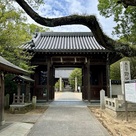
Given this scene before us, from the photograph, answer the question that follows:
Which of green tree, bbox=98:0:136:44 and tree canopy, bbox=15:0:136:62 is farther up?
green tree, bbox=98:0:136:44

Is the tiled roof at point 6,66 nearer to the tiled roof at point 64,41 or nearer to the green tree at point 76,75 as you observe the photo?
the tiled roof at point 64,41

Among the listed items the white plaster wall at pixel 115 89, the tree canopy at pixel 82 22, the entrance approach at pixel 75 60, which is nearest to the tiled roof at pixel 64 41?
the entrance approach at pixel 75 60

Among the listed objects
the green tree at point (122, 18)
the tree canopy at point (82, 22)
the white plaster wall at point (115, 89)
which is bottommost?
the white plaster wall at point (115, 89)

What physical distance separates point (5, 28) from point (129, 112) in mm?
7828

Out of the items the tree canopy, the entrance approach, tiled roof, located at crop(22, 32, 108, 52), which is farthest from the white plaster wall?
the tree canopy

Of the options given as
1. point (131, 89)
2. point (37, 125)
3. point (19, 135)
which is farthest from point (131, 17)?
point (19, 135)

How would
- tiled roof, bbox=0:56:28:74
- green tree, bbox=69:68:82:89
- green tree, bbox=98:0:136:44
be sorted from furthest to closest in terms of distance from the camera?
green tree, bbox=69:68:82:89, green tree, bbox=98:0:136:44, tiled roof, bbox=0:56:28:74

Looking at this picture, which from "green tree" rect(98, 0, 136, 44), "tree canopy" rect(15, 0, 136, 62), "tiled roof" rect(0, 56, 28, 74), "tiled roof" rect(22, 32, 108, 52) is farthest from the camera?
"tiled roof" rect(22, 32, 108, 52)

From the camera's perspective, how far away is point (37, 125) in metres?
7.16

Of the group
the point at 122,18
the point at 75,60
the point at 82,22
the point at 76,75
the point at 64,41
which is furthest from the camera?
the point at 76,75

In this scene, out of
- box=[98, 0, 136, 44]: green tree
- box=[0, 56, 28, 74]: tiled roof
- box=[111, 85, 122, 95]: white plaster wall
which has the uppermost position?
box=[98, 0, 136, 44]: green tree

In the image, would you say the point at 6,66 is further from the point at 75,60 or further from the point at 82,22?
the point at 75,60

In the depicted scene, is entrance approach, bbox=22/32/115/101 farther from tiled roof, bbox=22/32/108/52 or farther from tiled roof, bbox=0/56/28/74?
tiled roof, bbox=0/56/28/74

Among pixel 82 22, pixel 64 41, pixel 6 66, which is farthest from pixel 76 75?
pixel 82 22
